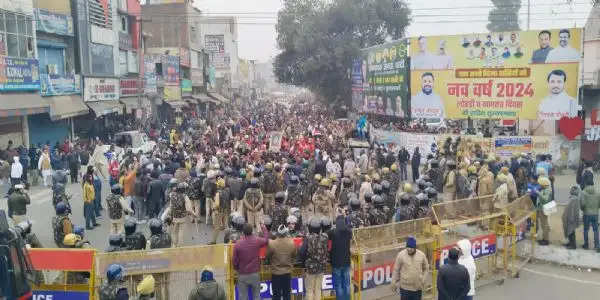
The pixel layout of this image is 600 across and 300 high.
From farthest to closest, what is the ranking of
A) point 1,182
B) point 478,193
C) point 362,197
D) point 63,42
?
point 63,42 → point 1,182 → point 478,193 → point 362,197

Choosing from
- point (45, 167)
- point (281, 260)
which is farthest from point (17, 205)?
point (45, 167)

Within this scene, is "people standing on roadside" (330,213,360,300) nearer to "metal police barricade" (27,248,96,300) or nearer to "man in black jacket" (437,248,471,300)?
"man in black jacket" (437,248,471,300)

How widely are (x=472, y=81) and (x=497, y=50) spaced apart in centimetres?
177

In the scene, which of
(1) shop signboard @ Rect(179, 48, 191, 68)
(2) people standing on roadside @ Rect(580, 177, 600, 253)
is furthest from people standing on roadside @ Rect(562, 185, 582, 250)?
(1) shop signboard @ Rect(179, 48, 191, 68)

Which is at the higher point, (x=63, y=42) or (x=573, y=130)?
(x=63, y=42)

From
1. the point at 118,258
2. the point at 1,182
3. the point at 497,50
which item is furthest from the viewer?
the point at 497,50

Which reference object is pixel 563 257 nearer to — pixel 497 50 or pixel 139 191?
pixel 139 191

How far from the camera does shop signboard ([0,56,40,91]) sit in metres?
21.6

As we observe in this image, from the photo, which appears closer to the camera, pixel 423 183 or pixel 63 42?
pixel 423 183

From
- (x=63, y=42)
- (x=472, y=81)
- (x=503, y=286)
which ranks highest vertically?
(x=63, y=42)

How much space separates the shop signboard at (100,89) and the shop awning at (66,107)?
850 mm

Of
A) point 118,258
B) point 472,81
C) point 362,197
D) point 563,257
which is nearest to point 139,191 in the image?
point 362,197

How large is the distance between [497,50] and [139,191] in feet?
60.1

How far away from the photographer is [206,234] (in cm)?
1312
